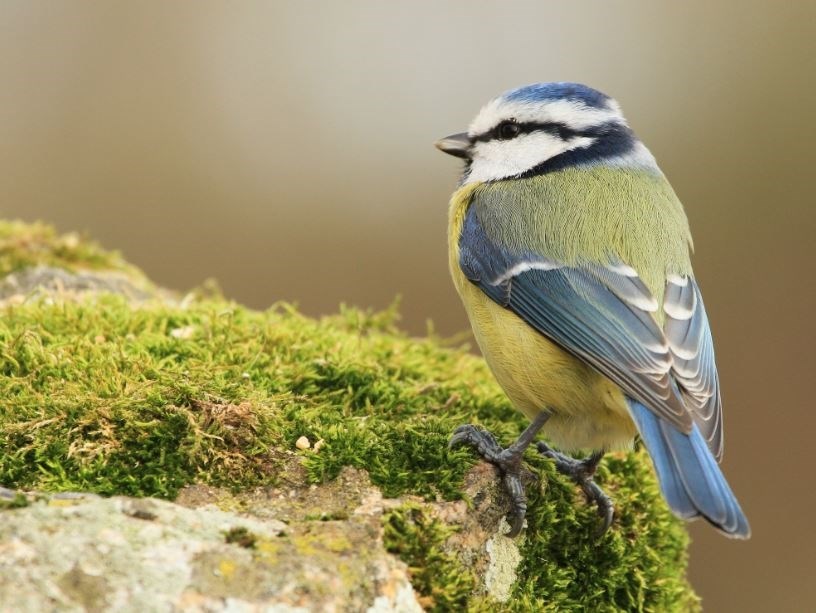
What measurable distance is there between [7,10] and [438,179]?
15.0 feet

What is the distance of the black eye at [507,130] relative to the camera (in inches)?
142

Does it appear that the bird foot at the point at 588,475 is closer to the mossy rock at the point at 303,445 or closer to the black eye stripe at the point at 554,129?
the mossy rock at the point at 303,445

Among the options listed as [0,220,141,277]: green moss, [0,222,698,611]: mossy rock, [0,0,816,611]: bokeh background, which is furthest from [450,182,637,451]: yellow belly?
[0,0,816,611]: bokeh background

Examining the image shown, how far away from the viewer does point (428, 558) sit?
2.22 metres

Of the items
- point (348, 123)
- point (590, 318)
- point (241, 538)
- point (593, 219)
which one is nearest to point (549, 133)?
point (593, 219)

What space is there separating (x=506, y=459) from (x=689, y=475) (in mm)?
510

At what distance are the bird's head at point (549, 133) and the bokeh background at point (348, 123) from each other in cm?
418

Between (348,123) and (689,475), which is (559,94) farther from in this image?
(348,123)

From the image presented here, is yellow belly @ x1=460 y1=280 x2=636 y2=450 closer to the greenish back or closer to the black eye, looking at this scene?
the greenish back

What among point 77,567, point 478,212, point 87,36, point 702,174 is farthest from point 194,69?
point 77,567

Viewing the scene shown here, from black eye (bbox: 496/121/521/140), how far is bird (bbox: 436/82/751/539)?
10 cm

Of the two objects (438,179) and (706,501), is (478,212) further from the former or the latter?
(438,179)

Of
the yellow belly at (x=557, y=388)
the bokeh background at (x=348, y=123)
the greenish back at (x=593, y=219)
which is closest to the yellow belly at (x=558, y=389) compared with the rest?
the yellow belly at (x=557, y=388)

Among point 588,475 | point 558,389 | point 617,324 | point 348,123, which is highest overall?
point 348,123
